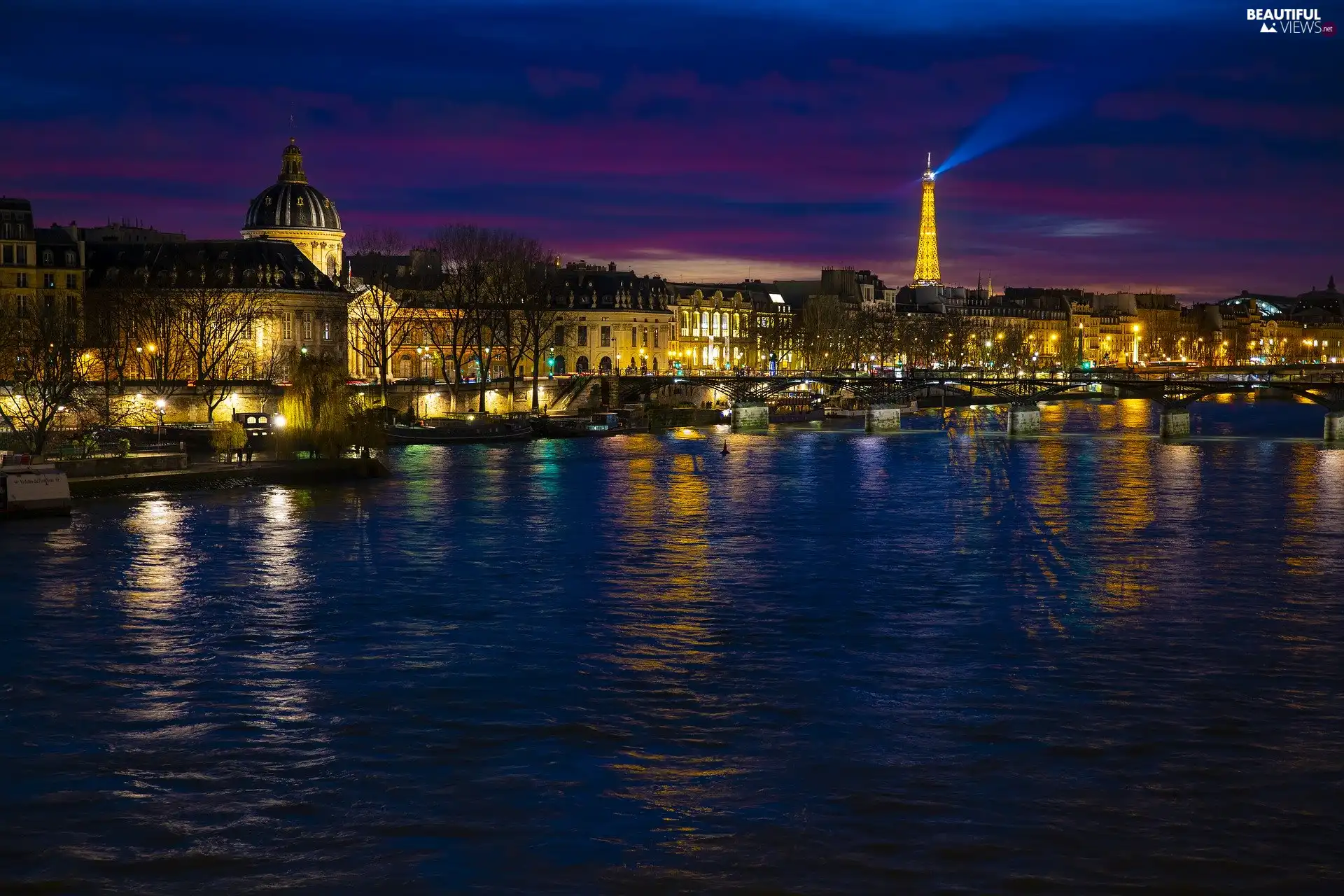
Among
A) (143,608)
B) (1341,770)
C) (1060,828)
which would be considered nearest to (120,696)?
(143,608)

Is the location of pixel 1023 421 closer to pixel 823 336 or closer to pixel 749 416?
pixel 749 416

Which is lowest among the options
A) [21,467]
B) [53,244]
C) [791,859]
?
[791,859]

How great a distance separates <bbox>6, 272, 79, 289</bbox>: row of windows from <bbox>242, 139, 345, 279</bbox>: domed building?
32691mm

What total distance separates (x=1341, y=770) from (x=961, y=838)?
5.66 metres

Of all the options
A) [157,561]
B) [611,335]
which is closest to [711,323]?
[611,335]

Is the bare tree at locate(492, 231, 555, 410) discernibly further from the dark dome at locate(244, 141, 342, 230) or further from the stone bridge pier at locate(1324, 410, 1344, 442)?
the stone bridge pier at locate(1324, 410, 1344, 442)

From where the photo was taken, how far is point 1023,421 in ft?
305

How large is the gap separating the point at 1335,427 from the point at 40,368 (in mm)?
64232

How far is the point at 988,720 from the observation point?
22.2m

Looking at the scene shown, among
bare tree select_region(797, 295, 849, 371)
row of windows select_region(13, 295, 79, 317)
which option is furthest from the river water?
bare tree select_region(797, 295, 849, 371)

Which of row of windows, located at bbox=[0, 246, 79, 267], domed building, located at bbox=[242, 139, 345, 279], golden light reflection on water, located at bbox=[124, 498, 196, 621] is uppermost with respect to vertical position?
domed building, located at bbox=[242, 139, 345, 279]

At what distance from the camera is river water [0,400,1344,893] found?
16.9 meters

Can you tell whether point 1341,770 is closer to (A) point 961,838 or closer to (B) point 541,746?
(A) point 961,838

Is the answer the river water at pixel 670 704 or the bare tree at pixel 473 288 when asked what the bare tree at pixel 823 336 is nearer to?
the bare tree at pixel 473 288
